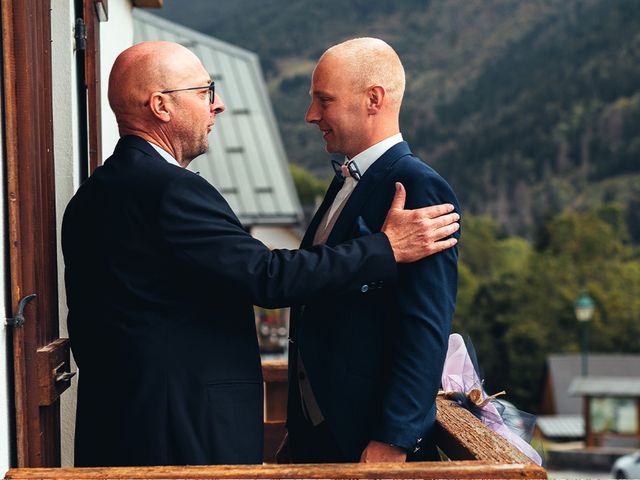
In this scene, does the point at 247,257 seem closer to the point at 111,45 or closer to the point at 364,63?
the point at 364,63

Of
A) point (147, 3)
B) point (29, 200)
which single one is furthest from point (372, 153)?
point (147, 3)

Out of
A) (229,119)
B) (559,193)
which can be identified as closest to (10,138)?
(229,119)

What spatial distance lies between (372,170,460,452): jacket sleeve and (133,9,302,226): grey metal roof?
12.9 meters

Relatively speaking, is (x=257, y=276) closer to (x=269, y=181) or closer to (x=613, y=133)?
(x=269, y=181)

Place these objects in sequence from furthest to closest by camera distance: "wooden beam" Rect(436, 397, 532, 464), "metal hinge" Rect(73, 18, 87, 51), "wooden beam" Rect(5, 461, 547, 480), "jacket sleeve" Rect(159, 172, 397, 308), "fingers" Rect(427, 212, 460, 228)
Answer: "metal hinge" Rect(73, 18, 87, 51) → "fingers" Rect(427, 212, 460, 228) → "jacket sleeve" Rect(159, 172, 397, 308) → "wooden beam" Rect(436, 397, 532, 464) → "wooden beam" Rect(5, 461, 547, 480)

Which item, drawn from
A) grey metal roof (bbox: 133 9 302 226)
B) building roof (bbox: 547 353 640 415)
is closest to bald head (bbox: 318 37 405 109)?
grey metal roof (bbox: 133 9 302 226)

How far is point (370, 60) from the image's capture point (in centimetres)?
264

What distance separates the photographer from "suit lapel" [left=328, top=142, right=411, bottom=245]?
2.63 meters

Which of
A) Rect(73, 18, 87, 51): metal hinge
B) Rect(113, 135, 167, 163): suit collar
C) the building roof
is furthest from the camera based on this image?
the building roof

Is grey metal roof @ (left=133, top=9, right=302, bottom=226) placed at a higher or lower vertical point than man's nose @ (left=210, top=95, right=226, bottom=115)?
higher

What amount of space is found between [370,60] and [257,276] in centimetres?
64

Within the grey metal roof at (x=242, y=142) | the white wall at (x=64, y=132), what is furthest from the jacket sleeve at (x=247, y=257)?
the grey metal roof at (x=242, y=142)

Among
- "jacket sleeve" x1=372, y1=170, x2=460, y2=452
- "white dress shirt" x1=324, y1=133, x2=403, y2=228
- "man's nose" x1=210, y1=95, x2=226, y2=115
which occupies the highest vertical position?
"man's nose" x1=210, y1=95, x2=226, y2=115

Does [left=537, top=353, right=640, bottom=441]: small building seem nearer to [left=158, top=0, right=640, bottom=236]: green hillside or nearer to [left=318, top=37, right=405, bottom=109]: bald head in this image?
[left=318, top=37, right=405, bottom=109]: bald head
